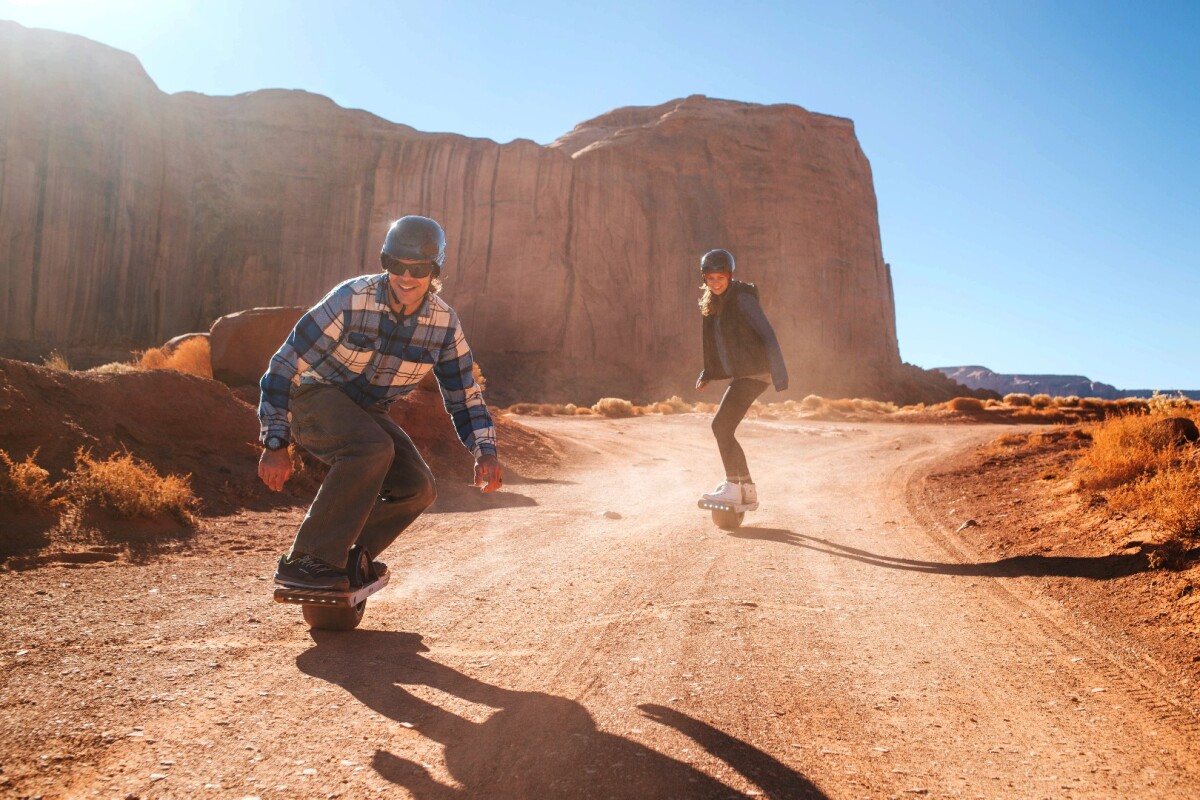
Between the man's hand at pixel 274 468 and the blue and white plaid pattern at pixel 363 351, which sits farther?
the blue and white plaid pattern at pixel 363 351

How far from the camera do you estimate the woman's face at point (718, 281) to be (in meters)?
7.48

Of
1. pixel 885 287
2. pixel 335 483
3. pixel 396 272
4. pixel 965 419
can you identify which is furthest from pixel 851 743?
pixel 885 287

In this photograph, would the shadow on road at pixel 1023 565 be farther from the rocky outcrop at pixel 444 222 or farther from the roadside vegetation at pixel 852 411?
the rocky outcrop at pixel 444 222

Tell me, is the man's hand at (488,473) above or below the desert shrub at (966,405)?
below

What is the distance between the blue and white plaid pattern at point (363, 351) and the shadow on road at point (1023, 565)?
3.21 metres

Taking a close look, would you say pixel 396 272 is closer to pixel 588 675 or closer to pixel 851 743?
pixel 588 675

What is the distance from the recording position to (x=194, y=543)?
21.0 feet

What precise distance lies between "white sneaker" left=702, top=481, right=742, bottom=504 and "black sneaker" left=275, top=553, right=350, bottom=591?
163 inches

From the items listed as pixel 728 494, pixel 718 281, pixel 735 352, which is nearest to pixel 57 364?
pixel 718 281

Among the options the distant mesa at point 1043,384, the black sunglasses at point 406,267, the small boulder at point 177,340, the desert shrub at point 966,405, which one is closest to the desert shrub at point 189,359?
the small boulder at point 177,340

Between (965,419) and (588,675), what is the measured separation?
31293 mm

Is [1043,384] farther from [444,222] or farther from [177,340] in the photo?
[177,340]

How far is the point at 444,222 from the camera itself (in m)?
50.9

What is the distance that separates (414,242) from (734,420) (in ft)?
14.4
